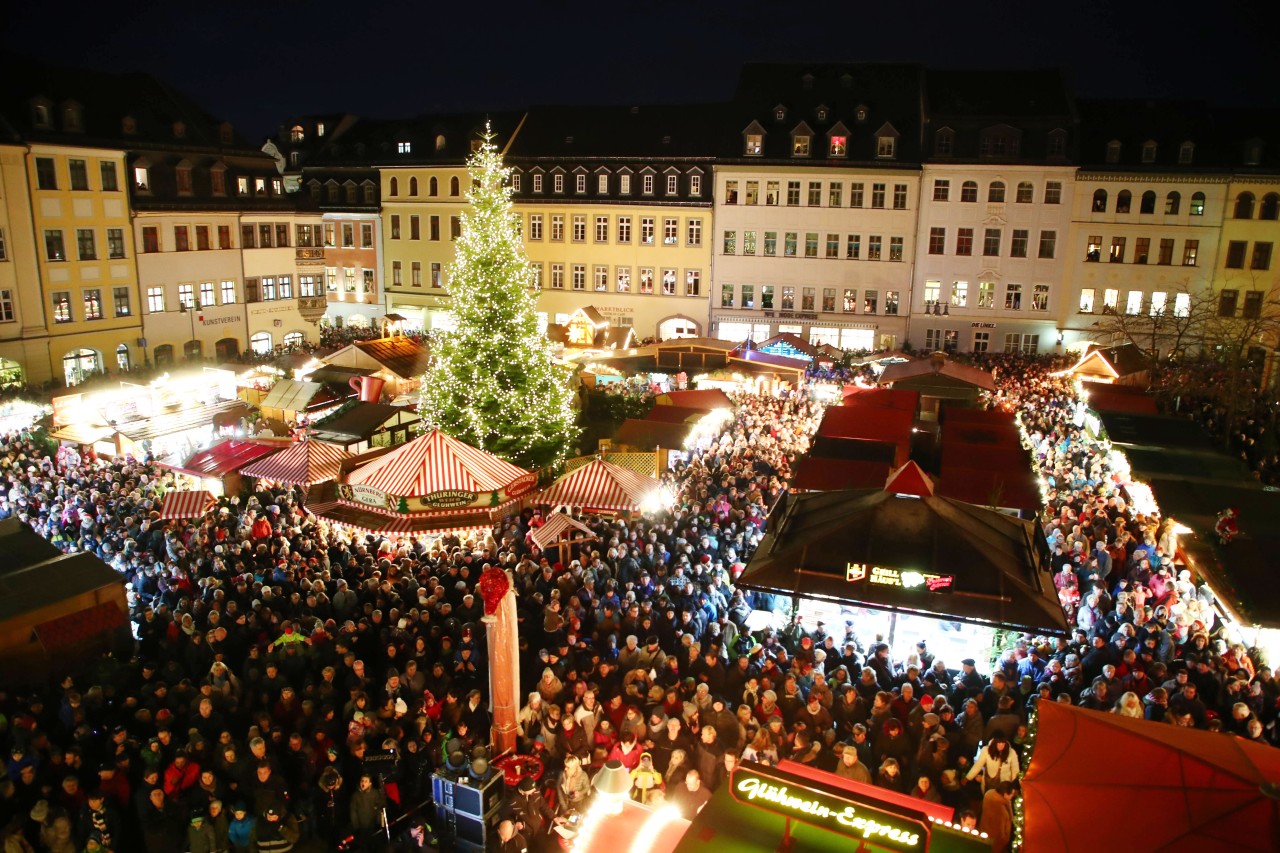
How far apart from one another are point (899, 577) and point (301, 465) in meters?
11.1

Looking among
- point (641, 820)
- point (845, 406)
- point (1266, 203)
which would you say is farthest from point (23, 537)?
point (1266, 203)

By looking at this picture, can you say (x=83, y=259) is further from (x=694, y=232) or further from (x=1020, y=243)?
(x=1020, y=243)

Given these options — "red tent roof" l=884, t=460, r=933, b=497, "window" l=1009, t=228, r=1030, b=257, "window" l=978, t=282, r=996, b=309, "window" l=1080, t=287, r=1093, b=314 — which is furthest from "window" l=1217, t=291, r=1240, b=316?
"red tent roof" l=884, t=460, r=933, b=497

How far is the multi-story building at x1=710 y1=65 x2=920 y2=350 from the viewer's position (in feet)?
123

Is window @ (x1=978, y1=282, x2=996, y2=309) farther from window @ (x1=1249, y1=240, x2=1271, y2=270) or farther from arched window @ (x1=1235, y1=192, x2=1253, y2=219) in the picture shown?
window @ (x1=1249, y1=240, x2=1271, y2=270)

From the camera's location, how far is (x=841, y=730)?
30.9ft

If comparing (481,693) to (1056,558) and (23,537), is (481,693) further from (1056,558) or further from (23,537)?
(1056,558)

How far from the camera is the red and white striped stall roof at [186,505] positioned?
15727mm

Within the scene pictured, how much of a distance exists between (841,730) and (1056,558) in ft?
19.6

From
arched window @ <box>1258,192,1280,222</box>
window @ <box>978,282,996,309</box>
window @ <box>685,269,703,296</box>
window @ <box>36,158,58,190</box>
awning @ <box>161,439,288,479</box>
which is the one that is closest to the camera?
awning @ <box>161,439,288,479</box>

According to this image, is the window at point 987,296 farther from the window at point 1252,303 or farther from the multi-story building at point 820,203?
the window at point 1252,303

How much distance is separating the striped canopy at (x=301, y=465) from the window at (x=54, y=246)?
1884 centimetres

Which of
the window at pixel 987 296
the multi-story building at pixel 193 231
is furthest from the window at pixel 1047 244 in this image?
the multi-story building at pixel 193 231

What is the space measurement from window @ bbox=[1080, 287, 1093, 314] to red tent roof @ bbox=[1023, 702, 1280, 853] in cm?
3405
